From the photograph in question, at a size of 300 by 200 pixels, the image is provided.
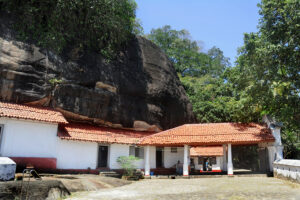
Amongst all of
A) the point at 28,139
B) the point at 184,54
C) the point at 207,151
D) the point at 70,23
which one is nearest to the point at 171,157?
the point at 207,151

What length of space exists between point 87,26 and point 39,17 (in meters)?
3.85

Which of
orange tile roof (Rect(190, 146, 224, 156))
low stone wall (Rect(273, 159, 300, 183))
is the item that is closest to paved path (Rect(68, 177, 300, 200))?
low stone wall (Rect(273, 159, 300, 183))

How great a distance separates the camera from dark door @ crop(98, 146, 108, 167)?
1847cm

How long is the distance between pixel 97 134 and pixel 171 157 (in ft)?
22.9

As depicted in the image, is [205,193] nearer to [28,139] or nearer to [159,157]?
[28,139]

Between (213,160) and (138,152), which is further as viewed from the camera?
(213,160)

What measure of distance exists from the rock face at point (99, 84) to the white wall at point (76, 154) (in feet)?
7.10

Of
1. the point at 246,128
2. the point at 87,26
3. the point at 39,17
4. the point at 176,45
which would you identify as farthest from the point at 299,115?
the point at 176,45

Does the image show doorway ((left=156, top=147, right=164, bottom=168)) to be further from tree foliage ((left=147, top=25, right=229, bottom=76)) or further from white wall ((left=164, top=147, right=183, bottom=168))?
tree foliage ((left=147, top=25, right=229, bottom=76))

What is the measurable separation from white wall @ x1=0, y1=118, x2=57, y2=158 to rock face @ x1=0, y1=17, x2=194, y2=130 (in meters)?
1.77

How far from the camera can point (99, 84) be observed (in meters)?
19.3

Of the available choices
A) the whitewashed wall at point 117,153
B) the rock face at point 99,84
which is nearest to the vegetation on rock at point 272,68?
the rock face at point 99,84

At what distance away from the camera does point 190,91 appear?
33562mm

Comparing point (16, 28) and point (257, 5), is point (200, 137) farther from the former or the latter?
point (16, 28)
